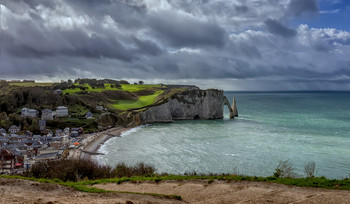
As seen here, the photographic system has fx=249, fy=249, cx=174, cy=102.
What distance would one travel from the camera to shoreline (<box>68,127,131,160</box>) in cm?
3841

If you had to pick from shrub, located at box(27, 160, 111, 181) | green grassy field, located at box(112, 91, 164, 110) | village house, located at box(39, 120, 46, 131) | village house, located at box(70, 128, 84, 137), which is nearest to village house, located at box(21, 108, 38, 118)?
village house, located at box(39, 120, 46, 131)

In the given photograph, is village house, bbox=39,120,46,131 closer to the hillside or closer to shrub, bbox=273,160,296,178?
the hillside

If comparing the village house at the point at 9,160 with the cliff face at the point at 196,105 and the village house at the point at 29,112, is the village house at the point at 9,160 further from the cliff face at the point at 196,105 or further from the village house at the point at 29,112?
the cliff face at the point at 196,105

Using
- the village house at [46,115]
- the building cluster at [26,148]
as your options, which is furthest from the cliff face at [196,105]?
the building cluster at [26,148]

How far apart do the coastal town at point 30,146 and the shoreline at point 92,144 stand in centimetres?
110

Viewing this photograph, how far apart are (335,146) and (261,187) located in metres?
34.8

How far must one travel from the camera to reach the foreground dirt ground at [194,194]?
411 inches

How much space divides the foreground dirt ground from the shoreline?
24.5m

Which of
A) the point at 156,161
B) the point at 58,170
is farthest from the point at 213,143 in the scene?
the point at 58,170

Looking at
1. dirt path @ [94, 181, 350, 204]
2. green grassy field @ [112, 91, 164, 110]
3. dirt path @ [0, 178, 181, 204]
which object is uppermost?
green grassy field @ [112, 91, 164, 110]

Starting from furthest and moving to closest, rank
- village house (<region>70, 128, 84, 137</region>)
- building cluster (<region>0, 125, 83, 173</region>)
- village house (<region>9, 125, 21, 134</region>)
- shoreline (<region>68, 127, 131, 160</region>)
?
village house (<region>70, 128, 84, 137</region>)
village house (<region>9, 125, 21, 134</region>)
shoreline (<region>68, 127, 131, 160</region>)
building cluster (<region>0, 125, 83, 173</region>)

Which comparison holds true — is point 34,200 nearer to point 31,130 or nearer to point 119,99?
point 31,130

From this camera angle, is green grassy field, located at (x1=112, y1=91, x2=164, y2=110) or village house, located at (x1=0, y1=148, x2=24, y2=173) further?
green grassy field, located at (x1=112, y1=91, x2=164, y2=110)

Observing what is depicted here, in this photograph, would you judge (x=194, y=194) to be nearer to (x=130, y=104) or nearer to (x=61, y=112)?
(x=61, y=112)
